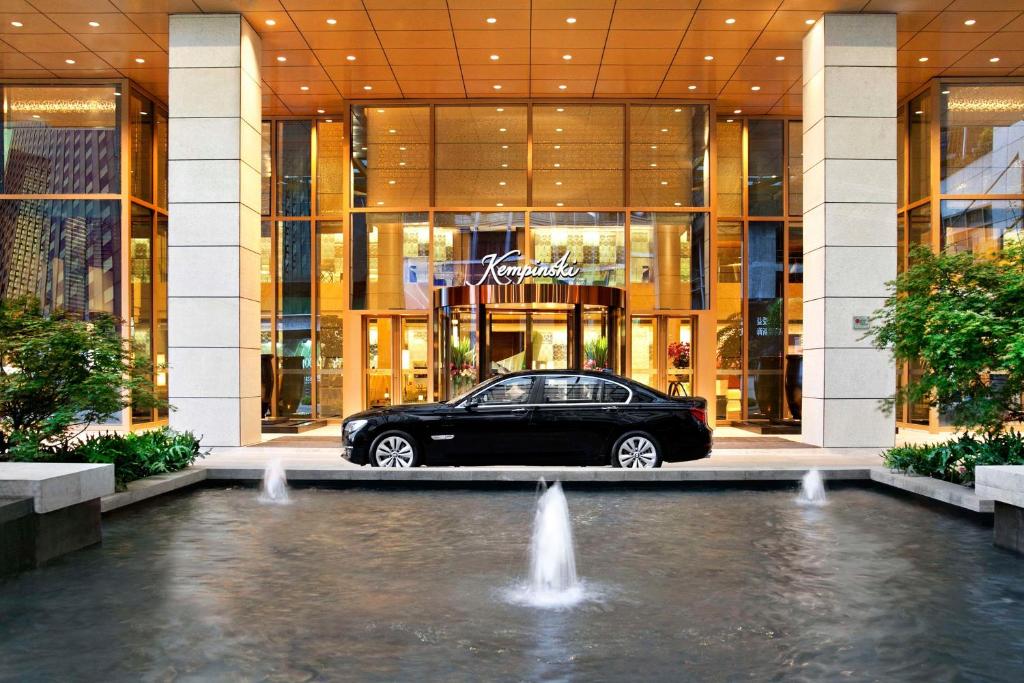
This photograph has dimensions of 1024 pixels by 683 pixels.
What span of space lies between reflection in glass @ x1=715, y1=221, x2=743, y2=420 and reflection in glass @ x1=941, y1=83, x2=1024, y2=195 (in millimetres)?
4972

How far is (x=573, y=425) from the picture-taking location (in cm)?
1113

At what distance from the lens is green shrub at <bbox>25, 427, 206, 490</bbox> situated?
918 centimetres

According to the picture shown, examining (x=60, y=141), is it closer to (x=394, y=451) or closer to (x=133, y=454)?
(x=133, y=454)

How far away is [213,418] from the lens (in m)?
14.4

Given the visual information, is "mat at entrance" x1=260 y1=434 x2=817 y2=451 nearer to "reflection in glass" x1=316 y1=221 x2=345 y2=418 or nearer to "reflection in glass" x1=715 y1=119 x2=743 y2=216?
"reflection in glass" x1=316 y1=221 x2=345 y2=418

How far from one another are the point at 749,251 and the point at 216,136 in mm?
12284

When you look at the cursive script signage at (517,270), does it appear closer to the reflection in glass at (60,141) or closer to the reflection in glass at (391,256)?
the reflection in glass at (391,256)

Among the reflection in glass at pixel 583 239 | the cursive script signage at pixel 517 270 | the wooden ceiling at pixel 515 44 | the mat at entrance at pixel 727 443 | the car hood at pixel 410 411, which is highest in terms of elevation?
the wooden ceiling at pixel 515 44

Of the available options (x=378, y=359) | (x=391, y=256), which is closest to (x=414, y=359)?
(x=378, y=359)

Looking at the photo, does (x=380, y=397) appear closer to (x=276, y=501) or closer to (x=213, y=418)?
(x=213, y=418)

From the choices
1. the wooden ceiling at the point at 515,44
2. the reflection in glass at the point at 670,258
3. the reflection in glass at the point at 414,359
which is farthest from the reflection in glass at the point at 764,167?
the reflection in glass at the point at 414,359

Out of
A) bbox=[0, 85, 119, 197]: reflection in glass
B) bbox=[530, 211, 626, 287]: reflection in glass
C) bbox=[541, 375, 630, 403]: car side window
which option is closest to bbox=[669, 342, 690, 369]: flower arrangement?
bbox=[530, 211, 626, 287]: reflection in glass

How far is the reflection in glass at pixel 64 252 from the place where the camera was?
58.7ft

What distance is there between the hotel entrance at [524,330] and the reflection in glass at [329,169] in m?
5.35
